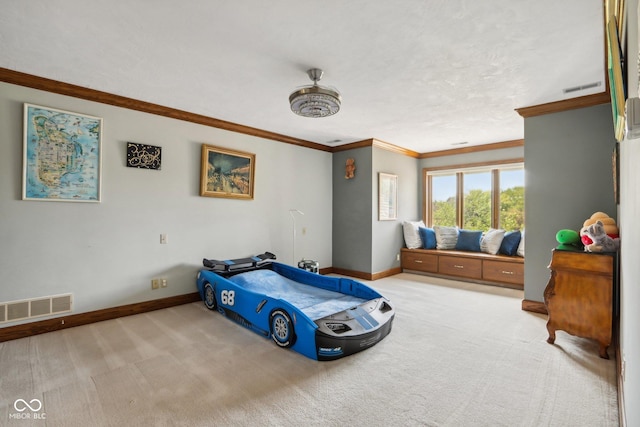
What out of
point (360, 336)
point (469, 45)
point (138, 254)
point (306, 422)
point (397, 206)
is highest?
point (469, 45)

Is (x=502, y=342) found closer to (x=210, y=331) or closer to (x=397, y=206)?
(x=210, y=331)

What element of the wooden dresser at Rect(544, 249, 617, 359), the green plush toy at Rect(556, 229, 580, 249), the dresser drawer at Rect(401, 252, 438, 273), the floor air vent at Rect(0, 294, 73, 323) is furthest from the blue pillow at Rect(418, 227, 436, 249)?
the floor air vent at Rect(0, 294, 73, 323)

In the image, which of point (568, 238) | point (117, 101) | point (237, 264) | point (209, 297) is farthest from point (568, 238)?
point (117, 101)

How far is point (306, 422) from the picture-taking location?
177 centimetres

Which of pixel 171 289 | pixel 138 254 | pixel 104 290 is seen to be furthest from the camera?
pixel 171 289

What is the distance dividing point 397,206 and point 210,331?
4.09 meters

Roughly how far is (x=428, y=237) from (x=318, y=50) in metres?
4.52

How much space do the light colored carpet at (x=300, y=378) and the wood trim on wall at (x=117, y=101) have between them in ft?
7.91

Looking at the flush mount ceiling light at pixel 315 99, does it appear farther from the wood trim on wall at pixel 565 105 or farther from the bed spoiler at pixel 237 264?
the wood trim on wall at pixel 565 105

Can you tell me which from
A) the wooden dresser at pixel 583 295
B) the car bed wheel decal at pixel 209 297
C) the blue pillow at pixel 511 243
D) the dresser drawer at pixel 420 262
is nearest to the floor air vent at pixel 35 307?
the car bed wheel decal at pixel 209 297

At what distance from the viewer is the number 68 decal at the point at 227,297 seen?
323cm

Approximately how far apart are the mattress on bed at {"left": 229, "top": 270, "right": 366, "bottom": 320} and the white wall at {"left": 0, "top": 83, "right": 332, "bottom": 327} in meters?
0.82

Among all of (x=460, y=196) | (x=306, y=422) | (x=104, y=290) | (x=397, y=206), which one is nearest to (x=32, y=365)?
(x=104, y=290)

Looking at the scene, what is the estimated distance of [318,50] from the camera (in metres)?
2.38
